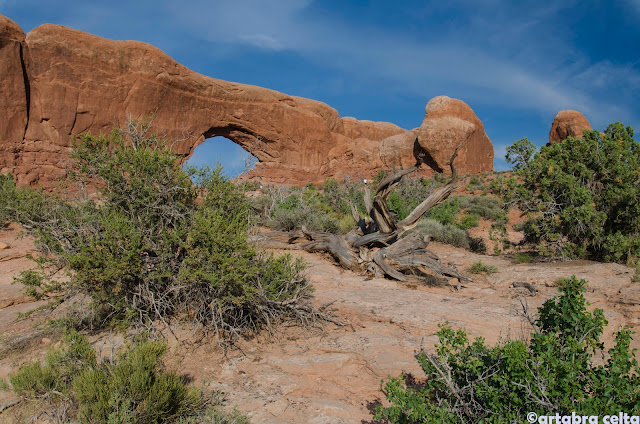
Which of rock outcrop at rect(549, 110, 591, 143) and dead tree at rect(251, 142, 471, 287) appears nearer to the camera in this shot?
dead tree at rect(251, 142, 471, 287)

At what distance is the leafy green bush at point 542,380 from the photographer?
1943mm

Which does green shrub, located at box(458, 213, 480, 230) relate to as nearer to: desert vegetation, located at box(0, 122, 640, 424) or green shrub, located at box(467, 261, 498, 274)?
desert vegetation, located at box(0, 122, 640, 424)

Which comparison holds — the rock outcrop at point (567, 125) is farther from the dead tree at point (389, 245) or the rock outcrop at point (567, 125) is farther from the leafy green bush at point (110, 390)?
the leafy green bush at point (110, 390)

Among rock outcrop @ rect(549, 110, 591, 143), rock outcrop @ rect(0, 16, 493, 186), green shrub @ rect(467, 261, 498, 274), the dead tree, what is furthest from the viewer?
rock outcrop @ rect(549, 110, 591, 143)

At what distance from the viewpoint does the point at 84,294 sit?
390 centimetres

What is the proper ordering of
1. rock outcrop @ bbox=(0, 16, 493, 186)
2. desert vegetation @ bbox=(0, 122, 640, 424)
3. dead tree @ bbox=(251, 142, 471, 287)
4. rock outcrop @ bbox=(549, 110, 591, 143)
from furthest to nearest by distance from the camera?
rock outcrop @ bbox=(549, 110, 591, 143), rock outcrop @ bbox=(0, 16, 493, 186), dead tree @ bbox=(251, 142, 471, 287), desert vegetation @ bbox=(0, 122, 640, 424)

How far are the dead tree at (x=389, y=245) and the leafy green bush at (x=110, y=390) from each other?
4.22 meters

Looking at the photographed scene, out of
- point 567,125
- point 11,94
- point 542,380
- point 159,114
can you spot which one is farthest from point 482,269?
point 567,125

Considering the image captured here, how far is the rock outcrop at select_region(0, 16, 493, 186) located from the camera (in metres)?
19.7

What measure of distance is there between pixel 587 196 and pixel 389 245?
426cm

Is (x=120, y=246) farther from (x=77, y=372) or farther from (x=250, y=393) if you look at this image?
(x=250, y=393)

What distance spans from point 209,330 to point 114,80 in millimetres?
22615

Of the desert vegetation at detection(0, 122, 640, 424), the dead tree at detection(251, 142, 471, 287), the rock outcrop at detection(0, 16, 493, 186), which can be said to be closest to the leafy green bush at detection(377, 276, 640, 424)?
the desert vegetation at detection(0, 122, 640, 424)

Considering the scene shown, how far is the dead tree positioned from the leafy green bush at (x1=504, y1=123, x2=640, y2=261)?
2.57 m
